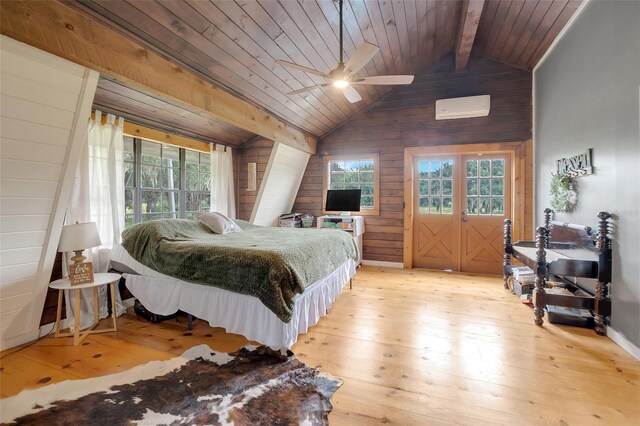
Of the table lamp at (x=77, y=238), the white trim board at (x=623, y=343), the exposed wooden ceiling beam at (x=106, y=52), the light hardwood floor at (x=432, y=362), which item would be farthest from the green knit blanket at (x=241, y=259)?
the white trim board at (x=623, y=343)

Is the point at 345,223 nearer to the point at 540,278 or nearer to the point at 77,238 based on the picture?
the point at 540,278

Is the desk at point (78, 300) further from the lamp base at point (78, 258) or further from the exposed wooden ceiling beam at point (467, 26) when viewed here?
Result: the exposed wooden ceiling beam at point (467, 26)

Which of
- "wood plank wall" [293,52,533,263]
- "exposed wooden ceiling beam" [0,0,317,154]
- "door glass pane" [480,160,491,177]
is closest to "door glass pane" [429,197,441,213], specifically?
"wood plank wall" [293,52,533,263]

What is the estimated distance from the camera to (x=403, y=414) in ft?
5.32

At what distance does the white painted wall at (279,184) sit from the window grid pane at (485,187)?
286 centimetres

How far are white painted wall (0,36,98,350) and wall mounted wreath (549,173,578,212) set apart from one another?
14.8 ft

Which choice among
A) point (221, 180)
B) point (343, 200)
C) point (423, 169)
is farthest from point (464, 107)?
point (221, 180)

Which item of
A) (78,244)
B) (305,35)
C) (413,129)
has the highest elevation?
(305,35)

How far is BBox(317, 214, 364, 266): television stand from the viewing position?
475 cm

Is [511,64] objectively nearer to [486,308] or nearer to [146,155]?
[486,308]

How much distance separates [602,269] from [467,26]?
9.47 ft

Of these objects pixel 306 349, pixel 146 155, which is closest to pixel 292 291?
pixel 306 349

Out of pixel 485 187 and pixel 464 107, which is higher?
pixel 464 107

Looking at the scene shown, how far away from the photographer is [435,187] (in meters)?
5.06
